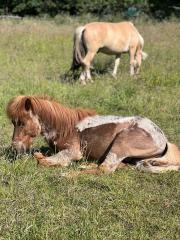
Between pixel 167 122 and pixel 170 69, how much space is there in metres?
5.16

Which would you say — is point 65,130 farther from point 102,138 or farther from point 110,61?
point 110,61

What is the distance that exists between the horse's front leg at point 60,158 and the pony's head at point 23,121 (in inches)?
8.6

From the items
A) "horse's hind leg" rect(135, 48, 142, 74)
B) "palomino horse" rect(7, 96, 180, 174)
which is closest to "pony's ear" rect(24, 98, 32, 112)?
"palomino horse" rect(7, 96, 180, 174)

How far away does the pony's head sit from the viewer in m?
5.99

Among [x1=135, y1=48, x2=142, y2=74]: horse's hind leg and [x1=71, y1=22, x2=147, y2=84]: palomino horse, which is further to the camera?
[x1=135, y1=48, x2=142, y2=74]: horse's hind leg

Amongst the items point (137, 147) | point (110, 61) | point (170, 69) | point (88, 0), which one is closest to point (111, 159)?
point (137, 147)

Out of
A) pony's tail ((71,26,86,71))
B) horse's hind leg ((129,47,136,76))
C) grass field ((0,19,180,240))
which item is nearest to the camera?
grass field ((0,19,180,240))

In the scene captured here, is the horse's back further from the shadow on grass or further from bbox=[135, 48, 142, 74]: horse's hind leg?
the shadow on grass

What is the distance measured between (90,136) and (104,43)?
846 centimetres

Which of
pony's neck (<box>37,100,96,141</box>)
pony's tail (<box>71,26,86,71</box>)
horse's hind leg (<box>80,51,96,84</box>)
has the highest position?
pony's neck (<box>37,100,96,141</box>)

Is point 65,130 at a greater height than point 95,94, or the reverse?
point 65,130

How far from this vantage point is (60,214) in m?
4.57

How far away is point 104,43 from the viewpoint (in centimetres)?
1441

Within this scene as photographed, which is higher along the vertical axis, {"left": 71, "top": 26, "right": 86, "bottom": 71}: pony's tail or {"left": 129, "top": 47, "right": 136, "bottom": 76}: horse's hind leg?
{"left": 71, "top": 26, "right": 86, "bottom": 71}: pony's tail
